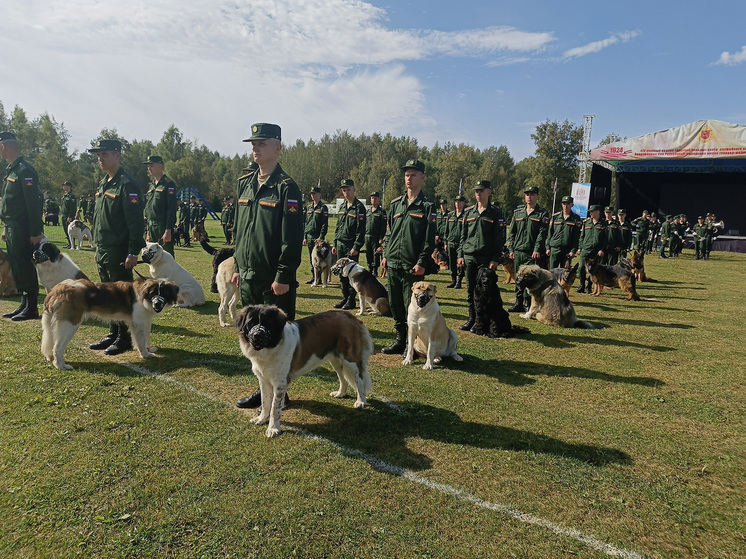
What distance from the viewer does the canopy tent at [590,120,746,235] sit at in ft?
91.8

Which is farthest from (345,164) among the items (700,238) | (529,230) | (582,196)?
(529,230)

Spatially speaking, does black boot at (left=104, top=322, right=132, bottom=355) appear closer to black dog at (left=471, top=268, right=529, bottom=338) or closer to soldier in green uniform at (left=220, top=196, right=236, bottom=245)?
black dog at (left=471, top=268, right=529, bottom=338)

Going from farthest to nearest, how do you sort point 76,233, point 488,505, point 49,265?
point 76,233 < point 49,265 < point 488,505

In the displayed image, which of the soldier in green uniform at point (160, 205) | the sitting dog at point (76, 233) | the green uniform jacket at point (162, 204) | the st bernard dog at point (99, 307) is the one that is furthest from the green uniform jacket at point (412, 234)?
the sitting dog at point (76, 233)

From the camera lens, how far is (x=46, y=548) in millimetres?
2695

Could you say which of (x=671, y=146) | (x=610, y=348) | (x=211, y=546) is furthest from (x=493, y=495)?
(x=671, y=146)

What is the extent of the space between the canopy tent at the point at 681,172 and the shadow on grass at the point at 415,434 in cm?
3209

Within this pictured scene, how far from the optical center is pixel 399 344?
692 centimetres

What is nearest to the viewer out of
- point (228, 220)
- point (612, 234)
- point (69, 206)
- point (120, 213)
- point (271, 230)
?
point (271, 230)

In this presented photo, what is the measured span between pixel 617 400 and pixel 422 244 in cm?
336

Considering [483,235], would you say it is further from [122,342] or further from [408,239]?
[122,342]

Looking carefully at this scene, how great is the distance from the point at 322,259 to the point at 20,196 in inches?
279

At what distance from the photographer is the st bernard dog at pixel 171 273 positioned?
27.5 ft

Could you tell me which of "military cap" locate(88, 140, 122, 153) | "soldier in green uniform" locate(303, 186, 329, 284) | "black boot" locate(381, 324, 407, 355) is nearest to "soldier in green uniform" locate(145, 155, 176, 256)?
"military cap" locate(88, 140, 122, 153)
